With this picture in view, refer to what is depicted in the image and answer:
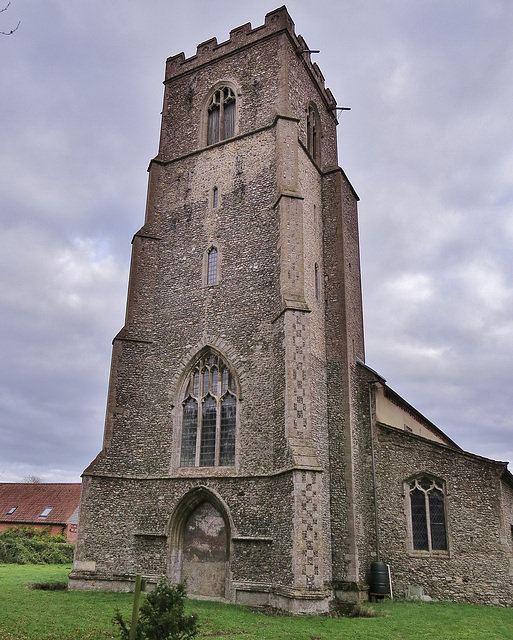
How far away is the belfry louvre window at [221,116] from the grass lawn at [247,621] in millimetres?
17987

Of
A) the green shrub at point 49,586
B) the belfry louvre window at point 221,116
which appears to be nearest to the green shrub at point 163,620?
the green shrub at point 49,586

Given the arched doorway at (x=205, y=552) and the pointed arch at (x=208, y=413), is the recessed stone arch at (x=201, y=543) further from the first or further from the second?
the pointed arch at (x=208, y=413)

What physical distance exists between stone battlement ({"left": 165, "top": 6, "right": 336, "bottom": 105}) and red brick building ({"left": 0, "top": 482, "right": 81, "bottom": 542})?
26.2 meters

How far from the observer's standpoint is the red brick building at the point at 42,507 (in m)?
→ 33.2

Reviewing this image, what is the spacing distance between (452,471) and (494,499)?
1.52 m

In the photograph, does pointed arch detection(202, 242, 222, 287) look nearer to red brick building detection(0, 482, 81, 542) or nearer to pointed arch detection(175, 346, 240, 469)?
pointed arch detection(175, 346, 240, 469)

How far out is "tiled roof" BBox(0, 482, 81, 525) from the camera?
34250mm

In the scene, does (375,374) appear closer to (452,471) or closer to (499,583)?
(452,471)

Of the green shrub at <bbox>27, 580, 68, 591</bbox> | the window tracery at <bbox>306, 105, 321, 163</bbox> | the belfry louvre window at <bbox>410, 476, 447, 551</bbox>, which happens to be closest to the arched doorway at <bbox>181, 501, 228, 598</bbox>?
the green shrub at <bbox>27, 580, 68, 591</bbox>

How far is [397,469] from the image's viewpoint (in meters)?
18.7

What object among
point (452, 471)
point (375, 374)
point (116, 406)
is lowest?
point (452, 471)

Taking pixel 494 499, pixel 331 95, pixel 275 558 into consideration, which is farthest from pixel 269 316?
pixel 331 95

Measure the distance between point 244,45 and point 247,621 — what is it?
73.3 feet

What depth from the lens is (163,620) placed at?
25.3 ft
